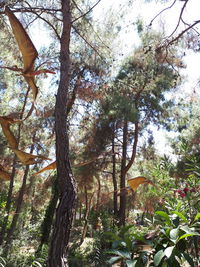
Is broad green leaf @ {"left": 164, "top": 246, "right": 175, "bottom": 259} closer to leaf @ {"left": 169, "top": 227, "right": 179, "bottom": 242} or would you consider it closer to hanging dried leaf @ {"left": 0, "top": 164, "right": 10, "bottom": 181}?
leaf @ {"left": 169, "top": 227, "right": 179, "bottom": 242}

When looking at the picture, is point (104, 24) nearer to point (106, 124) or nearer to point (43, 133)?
point (106, 124)

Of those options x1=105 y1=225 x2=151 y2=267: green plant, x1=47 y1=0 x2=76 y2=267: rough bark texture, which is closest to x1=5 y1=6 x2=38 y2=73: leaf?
x1=47 y1=0 x2=76 y2=267: rough bark texture

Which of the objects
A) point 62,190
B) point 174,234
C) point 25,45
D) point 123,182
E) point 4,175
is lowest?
point 174,234

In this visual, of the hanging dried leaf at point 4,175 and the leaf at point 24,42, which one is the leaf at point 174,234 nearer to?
the hanging dried leaf at point 4,175

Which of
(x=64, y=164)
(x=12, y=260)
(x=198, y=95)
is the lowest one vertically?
(x=12, y=260)

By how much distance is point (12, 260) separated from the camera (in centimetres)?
601

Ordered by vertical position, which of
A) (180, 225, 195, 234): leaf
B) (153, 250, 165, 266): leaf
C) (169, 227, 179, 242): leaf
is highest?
(180, 225, 195, 234): leaf

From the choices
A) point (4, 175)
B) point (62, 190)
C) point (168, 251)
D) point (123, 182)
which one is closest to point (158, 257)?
point (168, 251)

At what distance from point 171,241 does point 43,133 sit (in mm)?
9131

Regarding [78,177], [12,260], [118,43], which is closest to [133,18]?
[118,43]

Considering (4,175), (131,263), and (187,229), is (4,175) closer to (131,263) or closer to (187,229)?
(131,263)

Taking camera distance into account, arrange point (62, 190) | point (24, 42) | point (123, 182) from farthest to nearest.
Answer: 1. point (123, 182)
2. point (24, 42)
3. point (62, 190)

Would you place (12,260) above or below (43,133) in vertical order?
below

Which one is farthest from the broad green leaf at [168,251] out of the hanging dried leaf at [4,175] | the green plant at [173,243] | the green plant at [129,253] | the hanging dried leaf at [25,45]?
the hanging dried leaf at [25,45]
